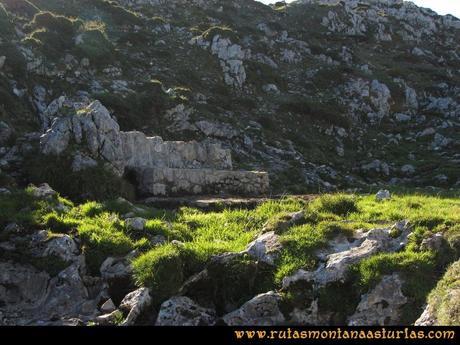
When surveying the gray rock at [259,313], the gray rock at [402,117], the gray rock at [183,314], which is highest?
the gray rock at [402,117]

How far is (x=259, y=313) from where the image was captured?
877 centimetres

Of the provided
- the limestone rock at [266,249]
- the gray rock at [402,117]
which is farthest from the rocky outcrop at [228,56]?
Answer: the limestone rock at [266,249]

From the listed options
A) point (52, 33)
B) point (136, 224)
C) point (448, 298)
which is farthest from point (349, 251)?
point (52, 33)

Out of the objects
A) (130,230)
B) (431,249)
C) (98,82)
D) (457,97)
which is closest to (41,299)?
(130,230)

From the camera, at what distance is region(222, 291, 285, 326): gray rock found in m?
8.59

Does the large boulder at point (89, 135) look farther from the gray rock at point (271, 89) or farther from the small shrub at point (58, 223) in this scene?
the gray rock at point (271, 89)

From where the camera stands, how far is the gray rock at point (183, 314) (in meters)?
8.53

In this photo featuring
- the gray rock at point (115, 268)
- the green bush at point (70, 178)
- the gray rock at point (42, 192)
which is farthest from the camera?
the green bush at point (70, 178)

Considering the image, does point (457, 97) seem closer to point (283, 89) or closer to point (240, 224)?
point (283, 89)

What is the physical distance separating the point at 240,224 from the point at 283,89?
101ft

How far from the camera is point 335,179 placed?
29594mm

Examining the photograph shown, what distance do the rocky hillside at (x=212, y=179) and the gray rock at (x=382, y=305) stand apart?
0.03m

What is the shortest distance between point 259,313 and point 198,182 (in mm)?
11336

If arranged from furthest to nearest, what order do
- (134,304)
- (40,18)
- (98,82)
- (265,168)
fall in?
(40,18), (98,82), (265,168), (134,304)
